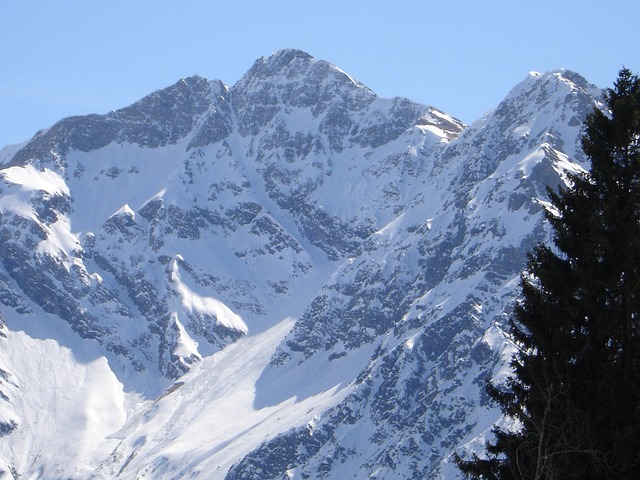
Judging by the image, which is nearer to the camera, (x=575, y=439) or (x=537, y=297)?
(x=575, y=439)

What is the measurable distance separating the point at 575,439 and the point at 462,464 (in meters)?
4.01

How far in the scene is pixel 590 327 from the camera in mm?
29312

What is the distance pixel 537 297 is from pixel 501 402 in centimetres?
278

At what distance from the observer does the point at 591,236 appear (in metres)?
29.0

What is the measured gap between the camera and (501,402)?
99.2ft

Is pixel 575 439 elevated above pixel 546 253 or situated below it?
below

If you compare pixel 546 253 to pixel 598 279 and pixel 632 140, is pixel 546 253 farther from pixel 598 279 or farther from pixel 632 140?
pixel 632 140

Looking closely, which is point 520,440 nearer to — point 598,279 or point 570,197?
point 598,279

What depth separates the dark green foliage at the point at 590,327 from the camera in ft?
90.7

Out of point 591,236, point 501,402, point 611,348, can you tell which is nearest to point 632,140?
point 591,236

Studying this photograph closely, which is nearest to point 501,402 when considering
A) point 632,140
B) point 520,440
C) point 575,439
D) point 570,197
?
point 520,440

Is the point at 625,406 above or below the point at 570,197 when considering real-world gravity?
below

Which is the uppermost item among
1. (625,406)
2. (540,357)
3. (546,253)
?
(546,253)

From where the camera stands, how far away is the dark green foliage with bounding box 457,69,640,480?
2764 cm
